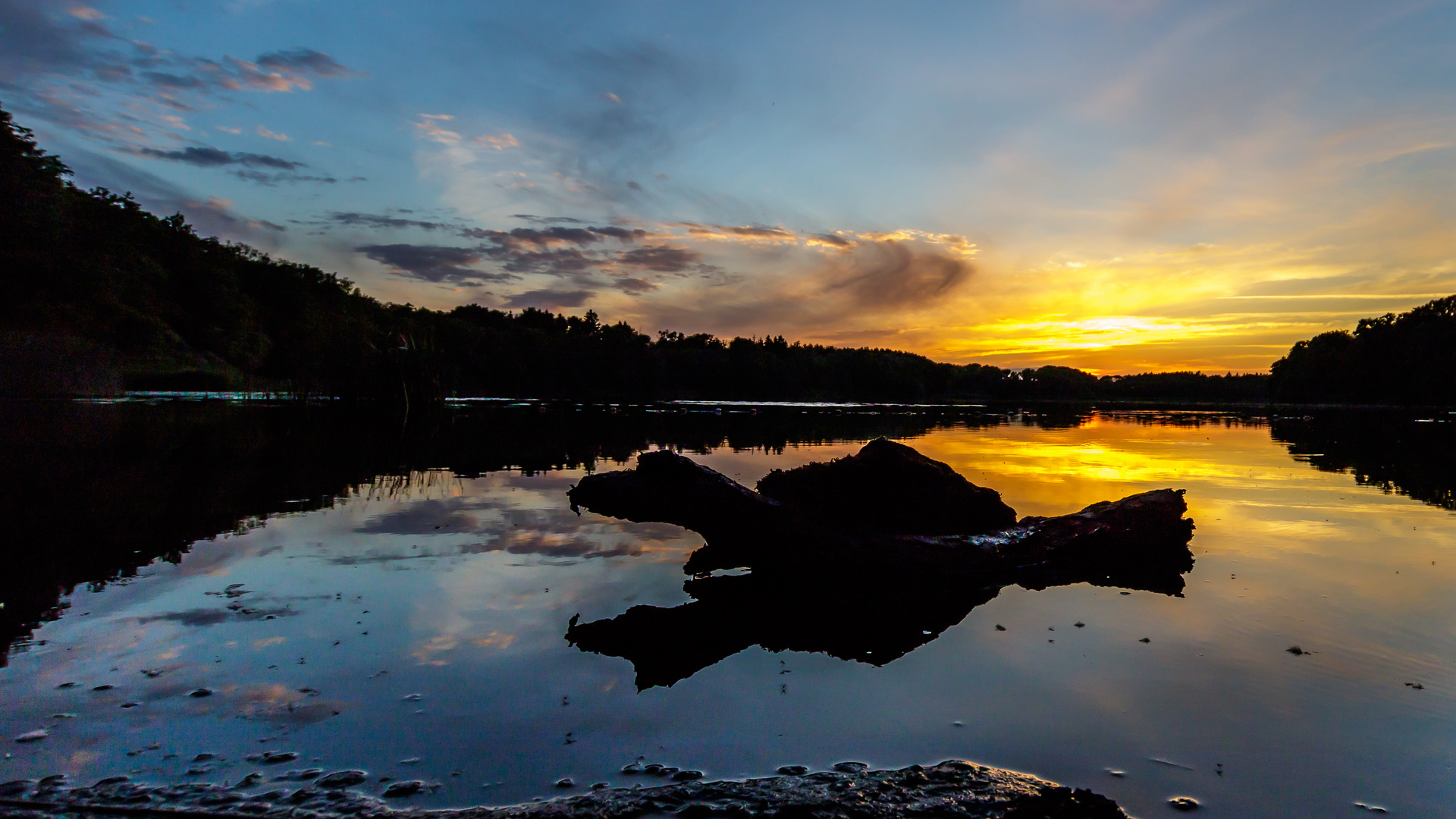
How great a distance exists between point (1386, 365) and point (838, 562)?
120 meters

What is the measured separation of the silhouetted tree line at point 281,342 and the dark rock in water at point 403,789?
31.8 m

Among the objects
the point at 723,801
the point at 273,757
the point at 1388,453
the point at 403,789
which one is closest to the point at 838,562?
the point at 723,801

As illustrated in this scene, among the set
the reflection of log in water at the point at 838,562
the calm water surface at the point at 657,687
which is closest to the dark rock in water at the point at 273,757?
the calm water surface at the point at 657,687

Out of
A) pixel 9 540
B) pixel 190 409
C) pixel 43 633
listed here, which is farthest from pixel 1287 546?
pixel 190 409

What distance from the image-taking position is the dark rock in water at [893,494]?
7453 millimetres

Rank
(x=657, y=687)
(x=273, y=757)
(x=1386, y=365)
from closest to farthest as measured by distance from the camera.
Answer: (x=273, y=757) < (x=657, y=687) < (x=1386, y=365)

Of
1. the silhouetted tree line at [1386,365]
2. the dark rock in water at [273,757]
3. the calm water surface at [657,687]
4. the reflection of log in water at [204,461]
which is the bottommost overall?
the calm water surface at [657,687]

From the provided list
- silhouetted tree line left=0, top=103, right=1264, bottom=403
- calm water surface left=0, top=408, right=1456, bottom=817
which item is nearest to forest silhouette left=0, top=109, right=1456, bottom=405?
silhouetted tree line left=0, top=103, right=1264, bottom=403

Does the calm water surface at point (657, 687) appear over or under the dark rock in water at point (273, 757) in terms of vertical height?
under

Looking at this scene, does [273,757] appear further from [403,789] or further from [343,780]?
[403,789]

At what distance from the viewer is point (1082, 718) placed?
3.61 metres

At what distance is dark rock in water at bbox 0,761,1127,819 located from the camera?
8.31 ft

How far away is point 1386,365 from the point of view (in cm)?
8862

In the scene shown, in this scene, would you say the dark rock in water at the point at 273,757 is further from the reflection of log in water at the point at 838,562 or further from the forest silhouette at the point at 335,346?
the forest silhouette at the point at 335,346
